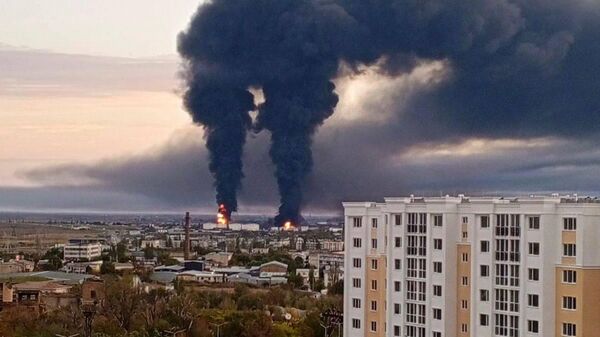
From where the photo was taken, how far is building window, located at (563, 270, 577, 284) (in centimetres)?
1555

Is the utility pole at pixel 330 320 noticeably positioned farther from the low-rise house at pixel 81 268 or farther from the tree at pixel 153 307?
the low-rise house at pixel 81 268

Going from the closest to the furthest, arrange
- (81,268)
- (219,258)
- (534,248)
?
(534,248), (81,268), (219,258)

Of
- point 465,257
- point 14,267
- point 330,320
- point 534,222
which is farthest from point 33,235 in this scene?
point 534,222

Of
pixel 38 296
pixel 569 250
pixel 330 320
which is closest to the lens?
pixel 569 250

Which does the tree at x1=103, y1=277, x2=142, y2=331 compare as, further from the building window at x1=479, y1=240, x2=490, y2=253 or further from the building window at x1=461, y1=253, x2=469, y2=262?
the building window at x1=479, y1=240, x2=490, y2=253

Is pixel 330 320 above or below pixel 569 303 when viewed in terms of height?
below

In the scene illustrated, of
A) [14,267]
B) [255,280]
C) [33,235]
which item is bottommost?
[255,280]

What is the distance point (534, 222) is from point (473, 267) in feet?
3.74

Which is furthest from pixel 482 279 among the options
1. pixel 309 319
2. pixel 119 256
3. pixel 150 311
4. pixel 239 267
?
pixel 119 256

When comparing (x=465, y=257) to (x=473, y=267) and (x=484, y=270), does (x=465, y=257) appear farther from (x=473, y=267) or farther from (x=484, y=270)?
(x=484, y=270)

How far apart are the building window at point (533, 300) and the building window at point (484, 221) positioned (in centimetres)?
114

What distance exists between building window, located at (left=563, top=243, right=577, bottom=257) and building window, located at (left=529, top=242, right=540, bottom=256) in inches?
12.8

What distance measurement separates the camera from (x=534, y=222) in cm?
1592

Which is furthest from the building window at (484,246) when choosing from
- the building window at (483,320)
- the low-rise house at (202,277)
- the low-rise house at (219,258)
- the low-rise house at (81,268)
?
the low-rise house at (219,258)
